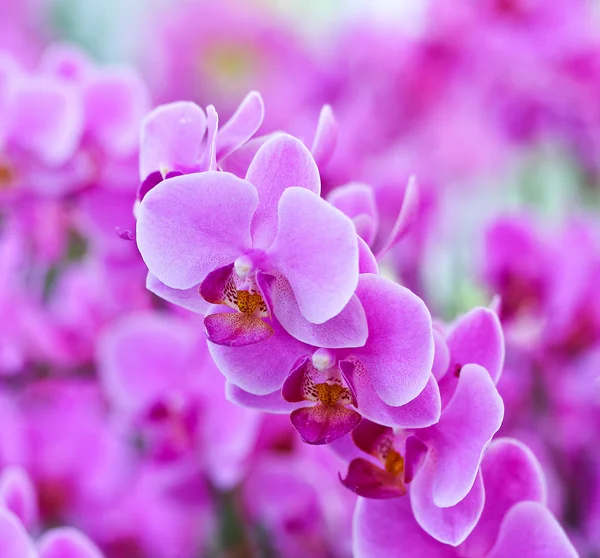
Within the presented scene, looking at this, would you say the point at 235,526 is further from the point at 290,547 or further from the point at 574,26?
the point at 574,26

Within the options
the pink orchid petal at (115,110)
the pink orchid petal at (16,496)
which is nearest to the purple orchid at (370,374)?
the pink orchid petal at (16,496)

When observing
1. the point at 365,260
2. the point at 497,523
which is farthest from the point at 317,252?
the point at 497,523

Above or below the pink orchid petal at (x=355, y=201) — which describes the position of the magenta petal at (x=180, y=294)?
below

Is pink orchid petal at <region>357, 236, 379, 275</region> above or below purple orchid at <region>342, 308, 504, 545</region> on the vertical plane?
above

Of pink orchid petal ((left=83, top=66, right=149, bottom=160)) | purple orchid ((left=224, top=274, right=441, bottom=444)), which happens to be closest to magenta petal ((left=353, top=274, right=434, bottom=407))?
purple orchid ((left=224, top=274, right=441, bottom=444))

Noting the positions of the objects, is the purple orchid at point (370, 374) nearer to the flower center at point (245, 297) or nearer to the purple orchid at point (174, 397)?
the flower center at point (245, 297)

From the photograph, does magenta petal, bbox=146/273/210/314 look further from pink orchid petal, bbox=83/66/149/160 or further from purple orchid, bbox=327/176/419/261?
pink orchid petal, bbox=83/66/149/160
